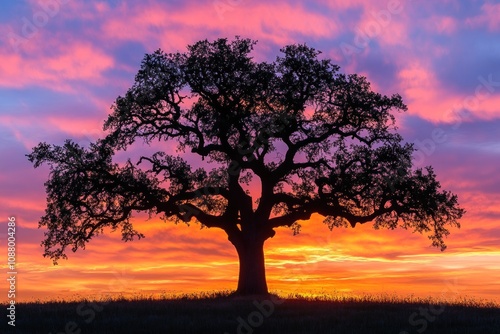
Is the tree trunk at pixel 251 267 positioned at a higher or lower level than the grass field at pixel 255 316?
higher

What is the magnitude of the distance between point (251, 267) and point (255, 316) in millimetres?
12615

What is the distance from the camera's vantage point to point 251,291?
1689 inches

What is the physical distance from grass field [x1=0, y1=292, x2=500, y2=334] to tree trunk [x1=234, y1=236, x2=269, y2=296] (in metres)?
3.34

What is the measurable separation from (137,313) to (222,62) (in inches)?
652

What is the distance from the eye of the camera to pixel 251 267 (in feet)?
143

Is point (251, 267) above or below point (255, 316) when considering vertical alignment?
above

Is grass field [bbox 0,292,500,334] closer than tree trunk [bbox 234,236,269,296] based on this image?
Yes

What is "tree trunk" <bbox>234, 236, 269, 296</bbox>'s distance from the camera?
4306cm

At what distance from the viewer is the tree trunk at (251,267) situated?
141 feet

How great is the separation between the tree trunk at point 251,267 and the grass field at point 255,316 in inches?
132

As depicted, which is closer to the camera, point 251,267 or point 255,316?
point 255,316

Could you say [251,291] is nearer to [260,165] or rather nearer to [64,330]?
[260,165]

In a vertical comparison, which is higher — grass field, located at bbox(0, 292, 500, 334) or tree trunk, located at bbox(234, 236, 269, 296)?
tree trunk, located at bbox(234, 236, 269, 296)

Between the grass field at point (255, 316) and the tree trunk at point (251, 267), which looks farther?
the tree trunk at point (251, 267)
